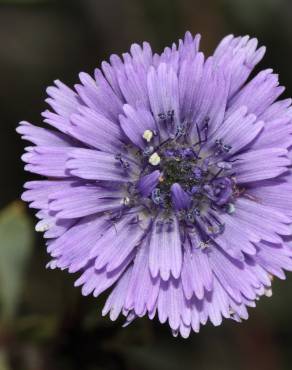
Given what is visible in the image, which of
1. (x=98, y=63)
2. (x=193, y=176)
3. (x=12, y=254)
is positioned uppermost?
(x=98, y=63)

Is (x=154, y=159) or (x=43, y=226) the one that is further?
(x=154, y=159)

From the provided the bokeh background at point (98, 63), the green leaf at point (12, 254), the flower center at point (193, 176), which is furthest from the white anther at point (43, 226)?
the bokeh background at point (98, 63)

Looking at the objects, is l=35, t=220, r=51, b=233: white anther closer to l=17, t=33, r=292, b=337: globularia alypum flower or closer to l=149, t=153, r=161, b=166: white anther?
l=17, t=33, r=292, b=337: globularia alypum flower

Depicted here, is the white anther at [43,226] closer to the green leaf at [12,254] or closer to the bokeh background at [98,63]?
the green leaf at [12,254]

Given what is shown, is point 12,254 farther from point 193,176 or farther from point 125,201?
point 193,176

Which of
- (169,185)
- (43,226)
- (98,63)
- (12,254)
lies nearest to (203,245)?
(169,185)

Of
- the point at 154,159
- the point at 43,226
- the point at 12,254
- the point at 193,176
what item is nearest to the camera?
the point at 43,226
